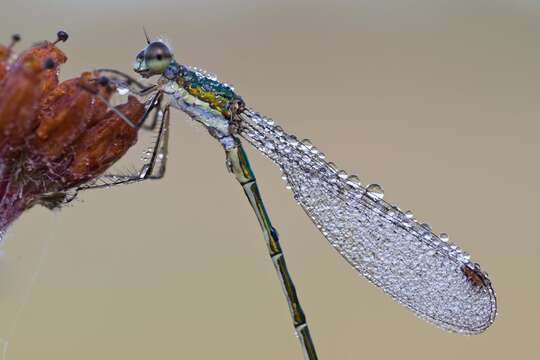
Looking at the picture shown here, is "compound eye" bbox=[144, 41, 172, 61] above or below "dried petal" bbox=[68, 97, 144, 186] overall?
above

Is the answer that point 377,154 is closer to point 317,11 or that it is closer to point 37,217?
point 37,217

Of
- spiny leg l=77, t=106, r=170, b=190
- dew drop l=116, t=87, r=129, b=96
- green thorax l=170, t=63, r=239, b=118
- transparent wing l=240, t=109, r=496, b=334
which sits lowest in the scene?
transparent wing l=240, t=109, r=496, b=334

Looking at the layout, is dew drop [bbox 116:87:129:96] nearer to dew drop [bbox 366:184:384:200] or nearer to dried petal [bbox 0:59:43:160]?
dried petal [bbox 0:59:43:160]

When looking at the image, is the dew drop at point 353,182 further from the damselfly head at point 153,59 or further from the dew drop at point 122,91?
the dew drop at point 122,91

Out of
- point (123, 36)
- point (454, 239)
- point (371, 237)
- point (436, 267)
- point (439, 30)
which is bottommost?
point (436, 267)

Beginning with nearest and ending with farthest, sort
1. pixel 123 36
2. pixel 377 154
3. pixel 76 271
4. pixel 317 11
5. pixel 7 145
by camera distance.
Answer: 1. pixel 7 145
2. pixel 76 271
3. pixel 377 154
4. pixel 123 36
5. pixel 317 11

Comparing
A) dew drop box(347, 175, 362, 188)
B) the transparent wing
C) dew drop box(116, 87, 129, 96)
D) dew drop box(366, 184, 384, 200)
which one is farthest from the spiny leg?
dew drop box(366, 184, 384, 200)

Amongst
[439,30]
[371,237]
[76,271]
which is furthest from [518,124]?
[371,237]

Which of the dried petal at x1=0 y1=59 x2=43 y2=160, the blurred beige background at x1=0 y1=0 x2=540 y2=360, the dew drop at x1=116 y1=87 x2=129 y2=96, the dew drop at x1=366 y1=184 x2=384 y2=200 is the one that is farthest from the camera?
the blurred beige background at x1=0 y1=0 x2=540 y2=360

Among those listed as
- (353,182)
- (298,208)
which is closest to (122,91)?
(353,182)
